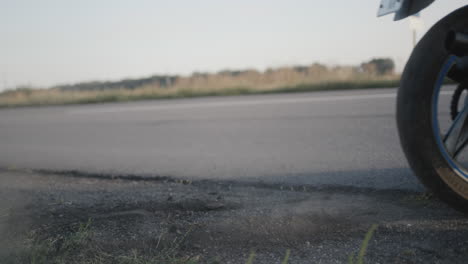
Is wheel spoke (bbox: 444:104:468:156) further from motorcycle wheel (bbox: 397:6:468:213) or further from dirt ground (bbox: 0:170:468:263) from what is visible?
dirt ground (bbox: 0:170:468:263)

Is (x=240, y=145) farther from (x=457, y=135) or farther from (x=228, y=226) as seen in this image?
(x=457, y=135)

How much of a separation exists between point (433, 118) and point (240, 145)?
2514 millimetres

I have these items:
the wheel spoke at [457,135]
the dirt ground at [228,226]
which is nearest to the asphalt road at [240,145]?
the dirt ground at [228,226]

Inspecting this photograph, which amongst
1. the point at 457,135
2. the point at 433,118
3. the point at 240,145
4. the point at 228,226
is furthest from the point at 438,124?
the point at 240,145

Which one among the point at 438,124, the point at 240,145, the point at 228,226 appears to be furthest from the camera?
the point at 240,145

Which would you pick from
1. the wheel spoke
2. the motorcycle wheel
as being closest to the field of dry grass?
Result: the wheel spoke

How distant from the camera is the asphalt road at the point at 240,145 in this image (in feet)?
9.68

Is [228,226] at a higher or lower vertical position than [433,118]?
lower

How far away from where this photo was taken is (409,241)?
167 cm

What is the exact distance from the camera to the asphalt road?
2.95 metres

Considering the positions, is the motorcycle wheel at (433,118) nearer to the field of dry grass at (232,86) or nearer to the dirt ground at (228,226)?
the dirt ground at (228,226)

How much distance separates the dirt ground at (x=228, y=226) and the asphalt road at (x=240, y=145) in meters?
0.42

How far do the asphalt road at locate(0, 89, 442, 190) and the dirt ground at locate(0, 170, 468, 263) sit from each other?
0.42m

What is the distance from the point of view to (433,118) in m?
1.72
